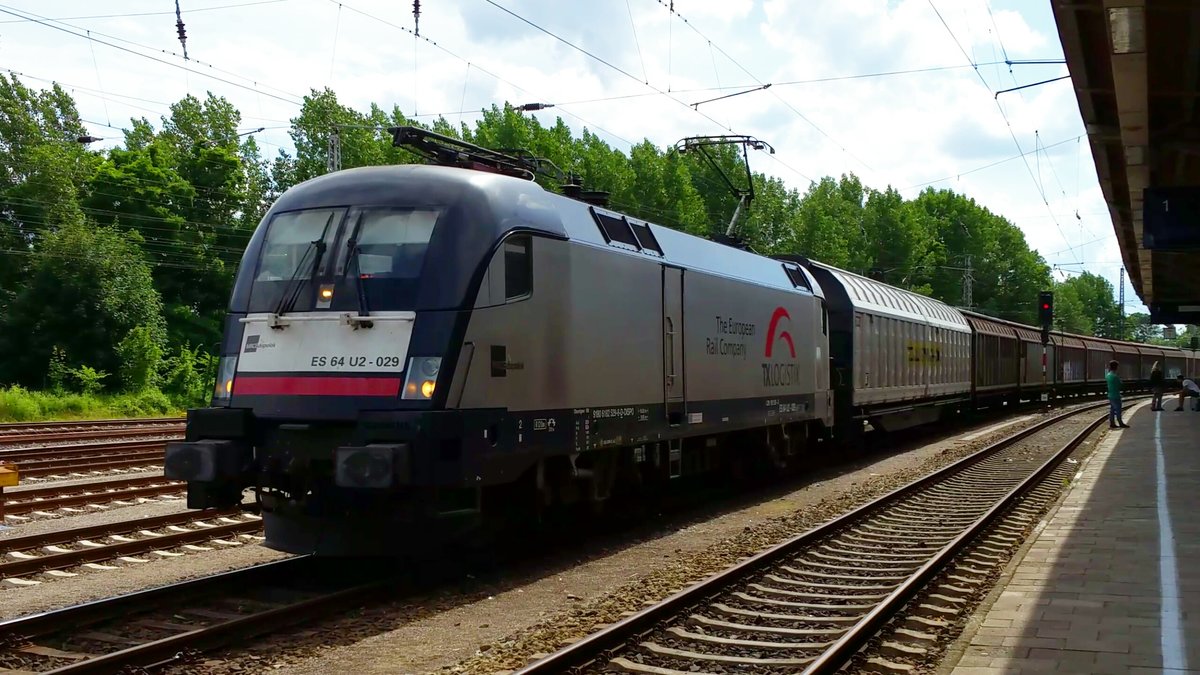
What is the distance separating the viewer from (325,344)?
830cm

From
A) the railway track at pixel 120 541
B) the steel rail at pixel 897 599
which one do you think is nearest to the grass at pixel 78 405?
the railway track at pixel 120 541

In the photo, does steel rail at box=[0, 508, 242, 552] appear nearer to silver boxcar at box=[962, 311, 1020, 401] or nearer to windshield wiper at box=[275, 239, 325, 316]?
windshield wiper at box=[275, 239, 325, 316]

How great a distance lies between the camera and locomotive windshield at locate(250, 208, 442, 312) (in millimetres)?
8281

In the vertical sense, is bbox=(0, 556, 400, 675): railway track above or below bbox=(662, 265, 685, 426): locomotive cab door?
below

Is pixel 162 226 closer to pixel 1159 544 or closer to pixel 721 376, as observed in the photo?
pixel 721 376

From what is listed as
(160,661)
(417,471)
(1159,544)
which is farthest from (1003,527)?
(160,661)

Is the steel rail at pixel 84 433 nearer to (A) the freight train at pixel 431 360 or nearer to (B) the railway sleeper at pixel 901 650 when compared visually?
(A) the freight train at pixel 431 360

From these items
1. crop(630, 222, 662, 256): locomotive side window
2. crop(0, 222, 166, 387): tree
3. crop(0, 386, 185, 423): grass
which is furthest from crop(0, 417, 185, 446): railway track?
crop(630, 222, 662, 256): locomotive side window

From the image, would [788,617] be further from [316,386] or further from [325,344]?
[325,344]

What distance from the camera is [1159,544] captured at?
Result: 998 centimetres

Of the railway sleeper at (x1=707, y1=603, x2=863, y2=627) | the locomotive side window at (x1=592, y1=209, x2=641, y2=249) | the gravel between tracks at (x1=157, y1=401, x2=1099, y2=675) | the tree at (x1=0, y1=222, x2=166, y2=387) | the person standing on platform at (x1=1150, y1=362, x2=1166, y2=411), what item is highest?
the tree at (x1=0, y1=222, x2=166, y2=387)

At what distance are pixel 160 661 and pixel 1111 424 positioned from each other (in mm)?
26897

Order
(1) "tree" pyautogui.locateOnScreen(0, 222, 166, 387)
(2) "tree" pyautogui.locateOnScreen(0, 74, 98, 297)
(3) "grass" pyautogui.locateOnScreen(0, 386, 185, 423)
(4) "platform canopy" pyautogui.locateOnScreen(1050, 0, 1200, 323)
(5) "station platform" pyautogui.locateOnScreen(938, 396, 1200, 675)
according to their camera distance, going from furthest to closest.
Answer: (2) "tree" pyautogui.locateOnScreen(0, 74, 98, 297) < (1) "tree" pyautogui.locateOnScreen(0, 222, 166, 387) < (3) "grass" pyautogui.locateOnScreen(0, 386, 185, 423) < (4) "platform canopy" pyautogui.locateOnScreen(1050, 0, 1200, 323) < (5) "station platform" pyautogui.locateOnScreen(938, 396, 1200, 675)

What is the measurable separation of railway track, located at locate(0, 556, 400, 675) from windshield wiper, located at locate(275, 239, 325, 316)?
2.08m
